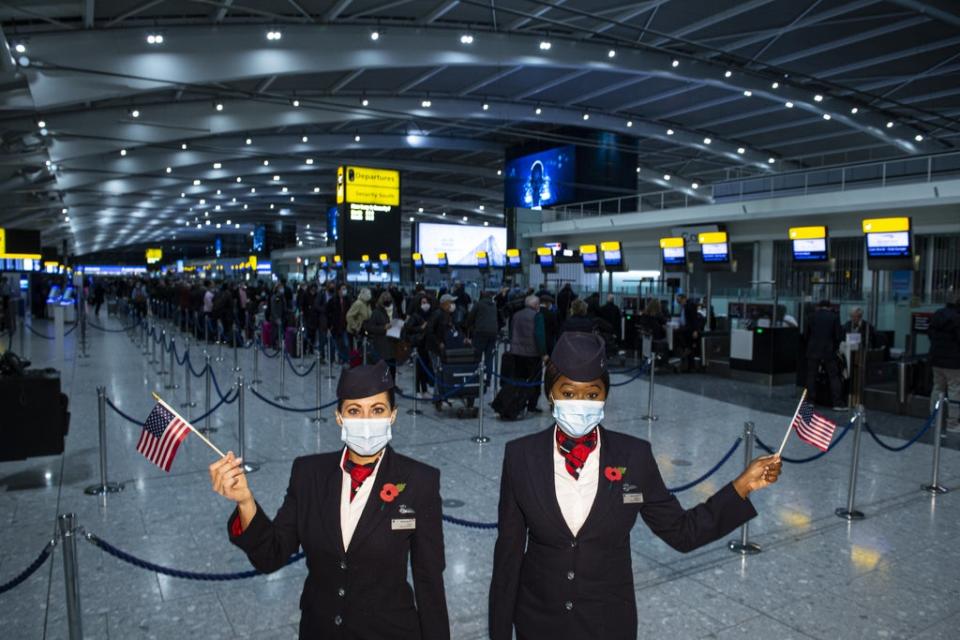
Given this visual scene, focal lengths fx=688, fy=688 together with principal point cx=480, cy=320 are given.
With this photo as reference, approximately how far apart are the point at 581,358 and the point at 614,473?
0.40 metres

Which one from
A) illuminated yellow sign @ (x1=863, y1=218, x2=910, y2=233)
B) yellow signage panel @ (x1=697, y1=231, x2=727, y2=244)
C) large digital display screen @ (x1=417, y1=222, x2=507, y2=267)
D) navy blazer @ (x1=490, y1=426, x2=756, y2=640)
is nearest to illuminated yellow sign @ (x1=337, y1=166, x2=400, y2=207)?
large digital display screen @ (x1=417, y1=222, x2=507, y2=267)

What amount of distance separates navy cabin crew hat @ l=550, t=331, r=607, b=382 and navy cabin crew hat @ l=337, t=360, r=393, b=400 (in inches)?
23.9

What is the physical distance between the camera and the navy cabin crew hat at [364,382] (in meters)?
2.38

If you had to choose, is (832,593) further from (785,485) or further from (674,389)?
(674,389)

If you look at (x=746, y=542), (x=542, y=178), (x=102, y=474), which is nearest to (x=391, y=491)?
(x=746, y=542)

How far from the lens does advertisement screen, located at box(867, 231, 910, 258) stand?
11630 millimetres

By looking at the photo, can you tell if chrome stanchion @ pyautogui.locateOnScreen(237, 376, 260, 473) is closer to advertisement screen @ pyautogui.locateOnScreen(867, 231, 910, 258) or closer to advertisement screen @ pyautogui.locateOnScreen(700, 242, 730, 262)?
advertisement screen @ pyautogui.locateOnScreen(867, 231, 910, 258)

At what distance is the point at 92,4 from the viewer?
1450 centimetres

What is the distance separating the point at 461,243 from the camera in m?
32.4

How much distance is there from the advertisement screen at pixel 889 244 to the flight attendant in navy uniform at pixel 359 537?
11975 mm

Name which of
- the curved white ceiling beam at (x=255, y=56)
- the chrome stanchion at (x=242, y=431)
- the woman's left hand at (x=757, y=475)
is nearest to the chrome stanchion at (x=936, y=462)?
the woman's left hand at (x=757, y=475)

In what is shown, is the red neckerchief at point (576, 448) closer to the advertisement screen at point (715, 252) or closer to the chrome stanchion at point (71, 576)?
the chrome stanchion at point (71, 576)

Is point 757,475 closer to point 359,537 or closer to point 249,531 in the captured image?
point 359,537

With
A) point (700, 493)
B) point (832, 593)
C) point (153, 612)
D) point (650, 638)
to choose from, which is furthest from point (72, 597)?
point (700, 493)
